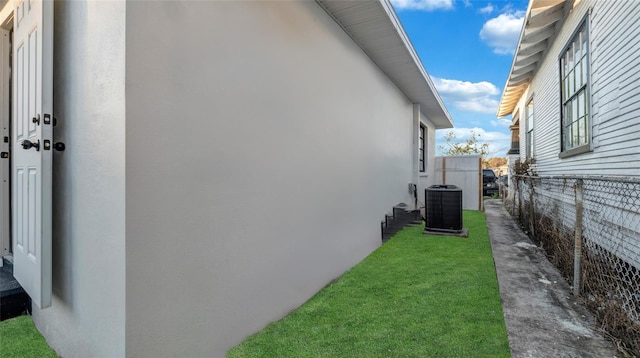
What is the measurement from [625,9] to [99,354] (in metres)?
5.91

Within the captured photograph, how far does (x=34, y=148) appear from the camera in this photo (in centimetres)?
204

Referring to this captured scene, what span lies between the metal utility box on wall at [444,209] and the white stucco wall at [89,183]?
580 centimetres

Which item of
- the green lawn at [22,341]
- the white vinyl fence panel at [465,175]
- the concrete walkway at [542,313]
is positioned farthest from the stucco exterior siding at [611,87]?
the green lawn at [22,341]

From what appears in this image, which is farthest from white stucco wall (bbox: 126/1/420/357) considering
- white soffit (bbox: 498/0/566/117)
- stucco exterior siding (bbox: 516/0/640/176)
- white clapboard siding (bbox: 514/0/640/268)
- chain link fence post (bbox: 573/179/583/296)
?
white soffit (bbox: 498/0/566/117)

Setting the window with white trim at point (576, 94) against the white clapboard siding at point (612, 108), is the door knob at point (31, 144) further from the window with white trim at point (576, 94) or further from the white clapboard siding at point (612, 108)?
the window with white trim at point (576, 94)

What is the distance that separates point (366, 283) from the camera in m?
3.62

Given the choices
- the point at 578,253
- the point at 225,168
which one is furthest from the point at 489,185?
the point at 225,168

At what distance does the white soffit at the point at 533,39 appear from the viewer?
18.5ft

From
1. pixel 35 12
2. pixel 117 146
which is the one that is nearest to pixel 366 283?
pixel 117 146

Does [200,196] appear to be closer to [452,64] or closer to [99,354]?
[99,354]

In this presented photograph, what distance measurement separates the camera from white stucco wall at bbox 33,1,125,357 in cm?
162

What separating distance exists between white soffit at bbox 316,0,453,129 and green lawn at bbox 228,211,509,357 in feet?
10.4

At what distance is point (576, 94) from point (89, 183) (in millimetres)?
6831

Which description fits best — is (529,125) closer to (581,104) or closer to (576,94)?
(576,94)
